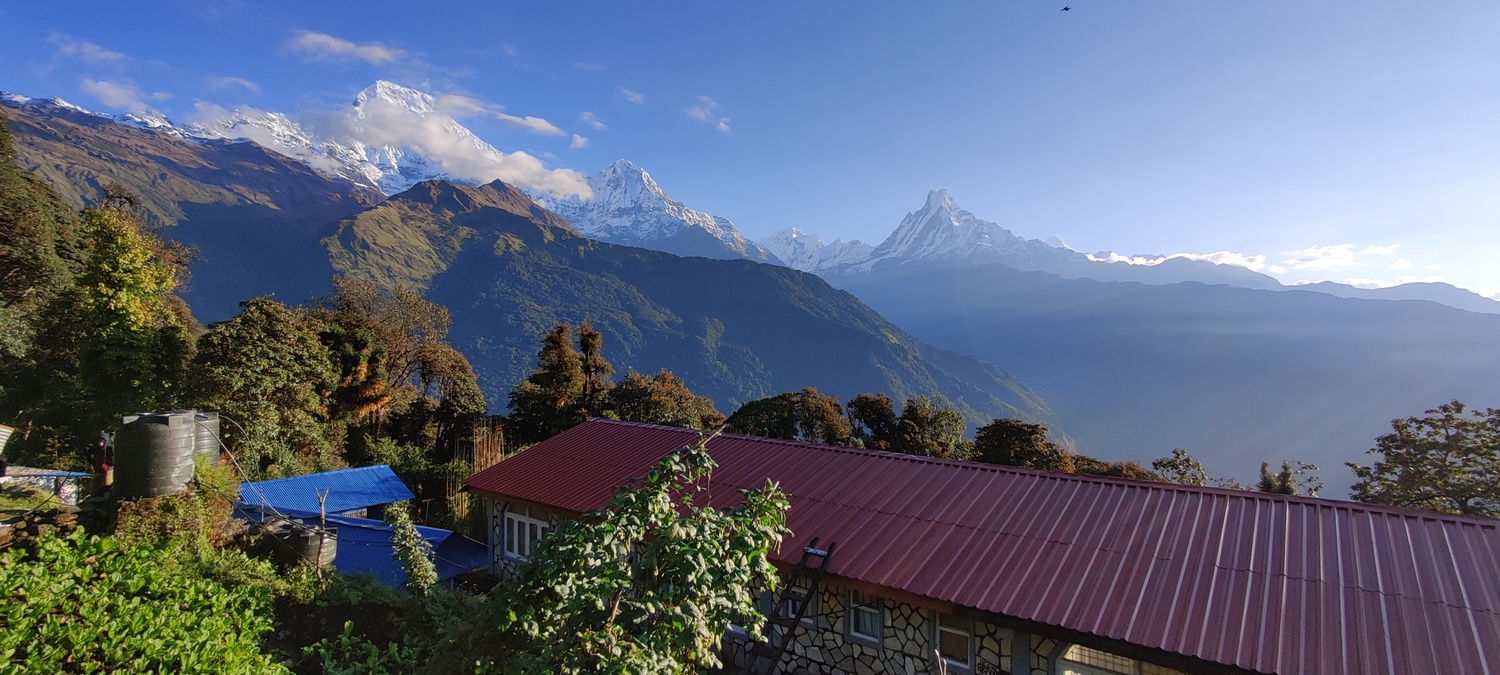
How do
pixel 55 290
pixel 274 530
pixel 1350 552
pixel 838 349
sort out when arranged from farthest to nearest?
pixel 838 349 → pixel 55 290 → pixel 274 530 → pixel 1350 552

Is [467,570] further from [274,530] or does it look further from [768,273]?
[768,273]

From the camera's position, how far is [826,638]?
28.5ft

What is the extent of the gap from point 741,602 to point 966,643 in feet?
17.7

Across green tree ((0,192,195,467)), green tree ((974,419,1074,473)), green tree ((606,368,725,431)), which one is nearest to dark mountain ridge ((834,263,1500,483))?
green tree ((974,419,1074,473))

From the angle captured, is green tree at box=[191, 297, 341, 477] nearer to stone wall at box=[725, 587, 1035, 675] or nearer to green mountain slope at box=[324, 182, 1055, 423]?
stone wall at box=[725, 587, 1035, 675]

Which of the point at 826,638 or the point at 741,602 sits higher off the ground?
the point at 741,602

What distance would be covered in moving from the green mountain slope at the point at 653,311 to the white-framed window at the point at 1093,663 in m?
86.7

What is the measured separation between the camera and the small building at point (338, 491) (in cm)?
1678

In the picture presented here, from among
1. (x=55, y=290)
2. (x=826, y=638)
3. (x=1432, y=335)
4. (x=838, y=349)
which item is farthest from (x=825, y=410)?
(x=1432, y=335)

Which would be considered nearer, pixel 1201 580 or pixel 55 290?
pixel 1201 580

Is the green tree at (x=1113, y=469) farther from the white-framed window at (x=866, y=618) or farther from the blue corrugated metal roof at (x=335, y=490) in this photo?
the blue corrugated metal roof at (x=335, y=490)

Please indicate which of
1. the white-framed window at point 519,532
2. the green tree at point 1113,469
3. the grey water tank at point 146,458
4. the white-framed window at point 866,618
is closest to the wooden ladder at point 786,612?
the white-framed window at point 866,618

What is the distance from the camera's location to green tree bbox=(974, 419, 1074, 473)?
901 inches

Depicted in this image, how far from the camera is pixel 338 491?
61.9 feet
